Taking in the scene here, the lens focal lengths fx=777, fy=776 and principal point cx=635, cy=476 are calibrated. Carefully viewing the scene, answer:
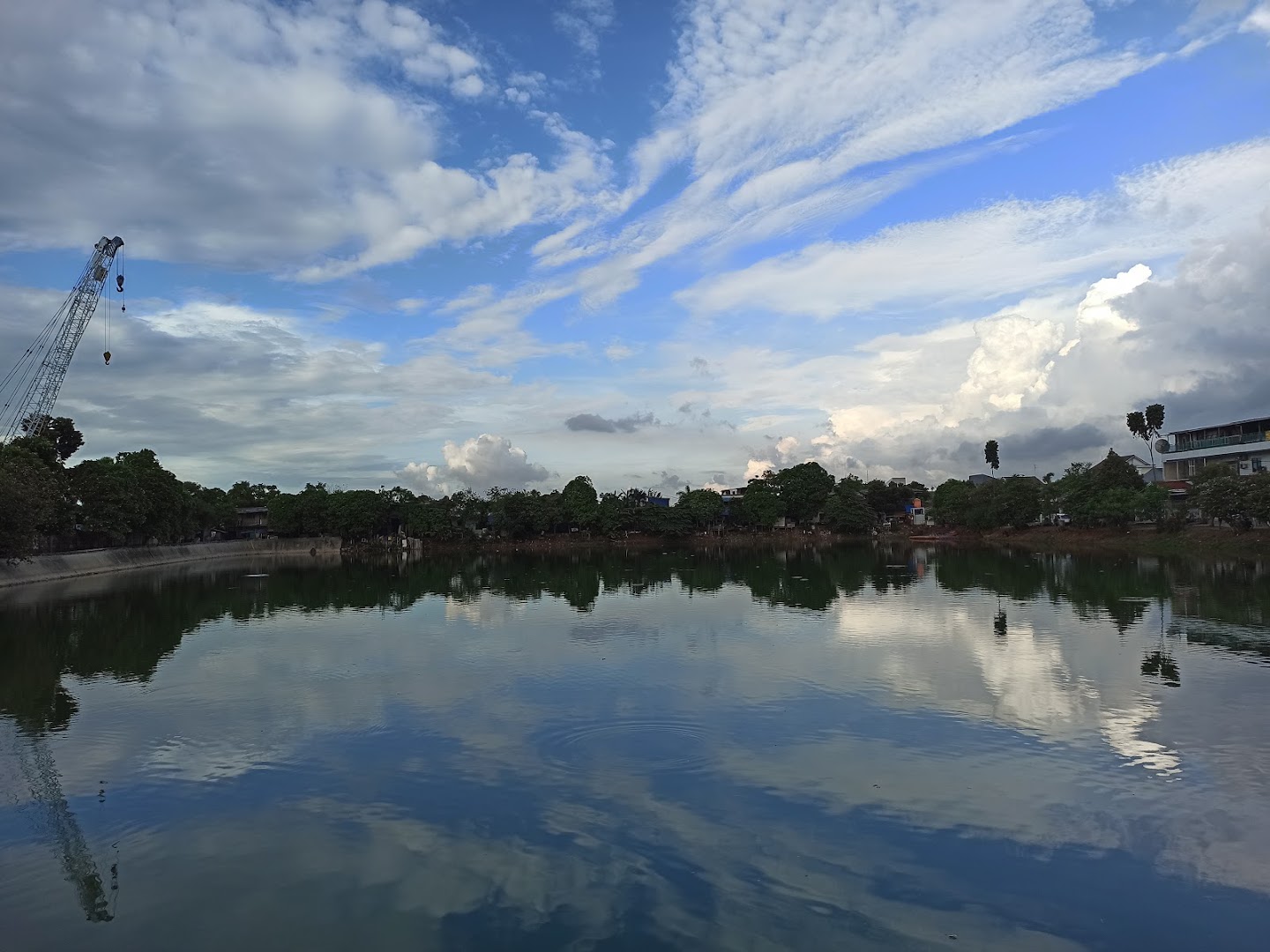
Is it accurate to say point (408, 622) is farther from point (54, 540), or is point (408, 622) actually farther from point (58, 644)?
point (54, 540)

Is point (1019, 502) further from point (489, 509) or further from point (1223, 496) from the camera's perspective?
point (489, 509)

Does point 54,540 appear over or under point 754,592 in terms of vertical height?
over

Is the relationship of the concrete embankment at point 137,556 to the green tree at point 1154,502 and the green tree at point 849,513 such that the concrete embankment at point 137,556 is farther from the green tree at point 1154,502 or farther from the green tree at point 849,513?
the green tree at point 1154,502

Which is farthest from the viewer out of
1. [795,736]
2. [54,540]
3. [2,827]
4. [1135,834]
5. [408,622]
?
[54,540]

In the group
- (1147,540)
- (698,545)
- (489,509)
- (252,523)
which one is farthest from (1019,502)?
(252,523)

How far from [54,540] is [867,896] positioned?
70641mm

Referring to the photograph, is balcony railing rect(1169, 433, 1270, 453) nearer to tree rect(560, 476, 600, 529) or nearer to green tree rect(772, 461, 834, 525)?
green tree rect(772, 461, 834, 525)

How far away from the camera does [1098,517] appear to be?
69250 millimetres

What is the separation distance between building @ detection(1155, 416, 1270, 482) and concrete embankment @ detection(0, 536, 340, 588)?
8708cm

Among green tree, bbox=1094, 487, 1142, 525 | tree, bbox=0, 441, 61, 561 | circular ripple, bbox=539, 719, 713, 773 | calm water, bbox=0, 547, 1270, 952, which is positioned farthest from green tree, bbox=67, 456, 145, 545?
green tree, bbox=1094, 487, 1142, 525

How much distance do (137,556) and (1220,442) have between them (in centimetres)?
10188

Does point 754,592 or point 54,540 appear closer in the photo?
point 754,592

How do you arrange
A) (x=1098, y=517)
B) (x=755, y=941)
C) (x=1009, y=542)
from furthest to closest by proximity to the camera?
(x=1009, y=542)
(x=1098, y=517)
(x=755, y=941)

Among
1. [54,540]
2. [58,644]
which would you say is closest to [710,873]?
[58,644]
